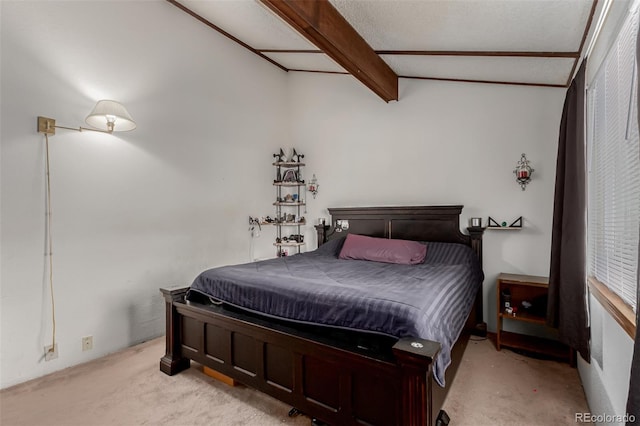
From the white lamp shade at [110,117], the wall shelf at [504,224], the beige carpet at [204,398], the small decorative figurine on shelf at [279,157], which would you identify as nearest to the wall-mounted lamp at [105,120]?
the white lamp shade at [110,117]

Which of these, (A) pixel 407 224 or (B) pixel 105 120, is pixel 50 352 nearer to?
(B) pixel 105 120

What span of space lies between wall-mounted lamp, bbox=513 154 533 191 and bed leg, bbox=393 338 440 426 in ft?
7.60

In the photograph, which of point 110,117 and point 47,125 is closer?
point 47,125

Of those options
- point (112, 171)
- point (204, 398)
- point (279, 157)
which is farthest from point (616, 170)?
point (279, 157)

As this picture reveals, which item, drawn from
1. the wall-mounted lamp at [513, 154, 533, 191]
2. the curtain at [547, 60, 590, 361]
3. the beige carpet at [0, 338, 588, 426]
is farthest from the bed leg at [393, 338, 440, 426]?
the wall-mounted lamp at [513, 154, 533, 191]

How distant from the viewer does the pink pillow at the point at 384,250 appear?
10.0ft

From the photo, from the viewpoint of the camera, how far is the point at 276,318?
6.28 ft

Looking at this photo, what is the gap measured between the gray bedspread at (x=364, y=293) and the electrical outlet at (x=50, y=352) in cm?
117

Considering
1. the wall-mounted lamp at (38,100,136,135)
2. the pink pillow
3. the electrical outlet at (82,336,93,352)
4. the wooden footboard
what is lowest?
the electrical outlet at (82,336,93,352)

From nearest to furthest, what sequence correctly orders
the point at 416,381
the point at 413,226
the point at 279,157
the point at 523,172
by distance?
the point at 416,381, the point at 523,172, the point at 413,226, the point at 279,157

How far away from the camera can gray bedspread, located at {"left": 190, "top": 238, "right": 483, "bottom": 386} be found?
Answer: 155 cm

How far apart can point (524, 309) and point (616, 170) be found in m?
1.66

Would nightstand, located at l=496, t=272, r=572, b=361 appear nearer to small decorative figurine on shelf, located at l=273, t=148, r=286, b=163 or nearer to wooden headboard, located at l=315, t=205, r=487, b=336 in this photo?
wooden headboard, located at l=315, t=205, r=487, b=336

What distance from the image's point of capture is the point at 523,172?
9.71ft
